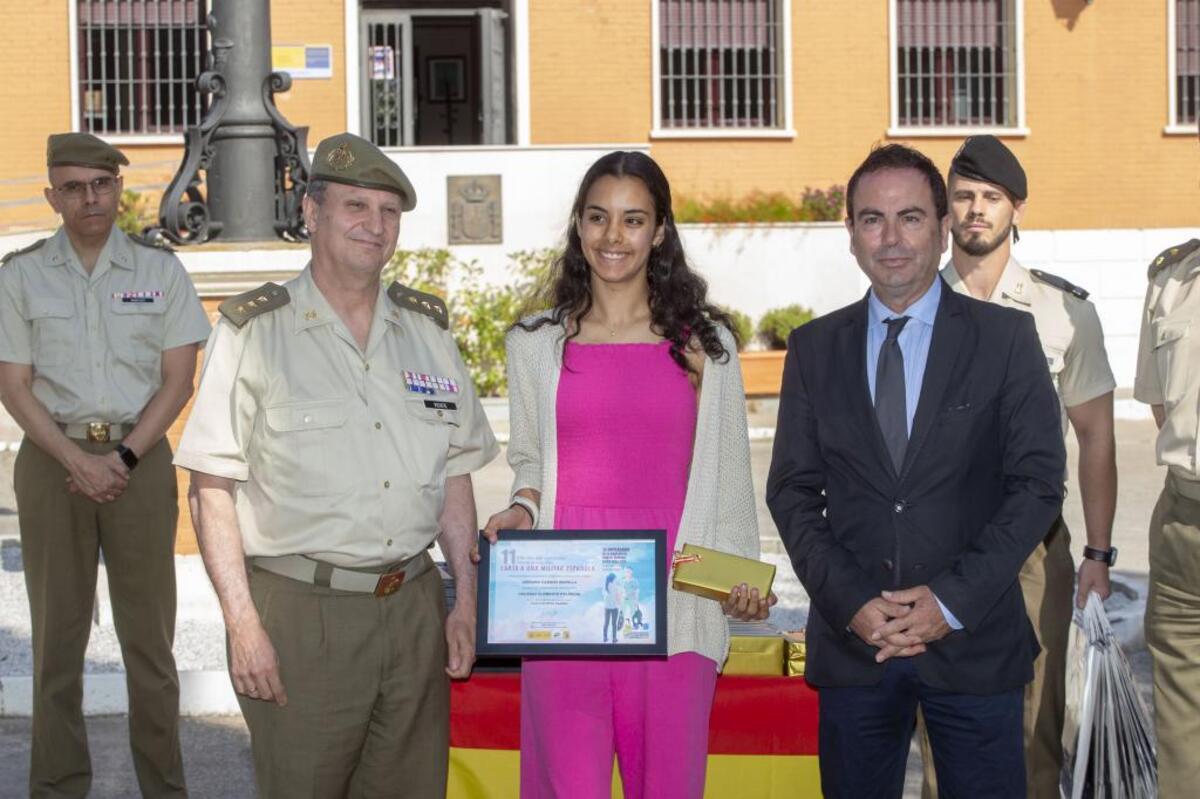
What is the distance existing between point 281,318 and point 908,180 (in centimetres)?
155

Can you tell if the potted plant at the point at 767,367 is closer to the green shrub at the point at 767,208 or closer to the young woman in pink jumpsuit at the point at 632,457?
the green shrub at the point at 767,208

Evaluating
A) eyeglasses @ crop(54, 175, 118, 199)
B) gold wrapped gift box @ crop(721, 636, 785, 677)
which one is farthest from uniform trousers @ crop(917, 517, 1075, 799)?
eyeglasses @ crop(54, 175, 118, 199)

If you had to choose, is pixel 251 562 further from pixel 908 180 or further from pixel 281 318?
pixel 908 180

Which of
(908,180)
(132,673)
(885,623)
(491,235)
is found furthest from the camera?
(491,235)

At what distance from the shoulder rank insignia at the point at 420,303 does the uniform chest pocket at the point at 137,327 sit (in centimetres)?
193

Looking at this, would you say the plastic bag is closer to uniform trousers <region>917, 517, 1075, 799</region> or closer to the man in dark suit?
uniform trousers <region>917, 517, 1075, 799</region>

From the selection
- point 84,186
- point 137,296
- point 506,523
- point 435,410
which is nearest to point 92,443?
point 137,296

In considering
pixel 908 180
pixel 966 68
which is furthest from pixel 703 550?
pixel 966 68

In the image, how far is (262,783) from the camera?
13.2ft

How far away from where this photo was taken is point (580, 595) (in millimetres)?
4023

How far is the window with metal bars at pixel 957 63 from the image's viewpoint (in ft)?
73.4

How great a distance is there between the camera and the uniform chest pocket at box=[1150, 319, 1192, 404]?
4.69 metres

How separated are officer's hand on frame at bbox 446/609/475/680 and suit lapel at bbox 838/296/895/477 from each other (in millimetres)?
1095

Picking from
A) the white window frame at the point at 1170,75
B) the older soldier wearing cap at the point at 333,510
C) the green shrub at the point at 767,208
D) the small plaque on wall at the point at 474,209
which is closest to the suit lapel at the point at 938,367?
the older soldier wearing cap at the point at 333,510
